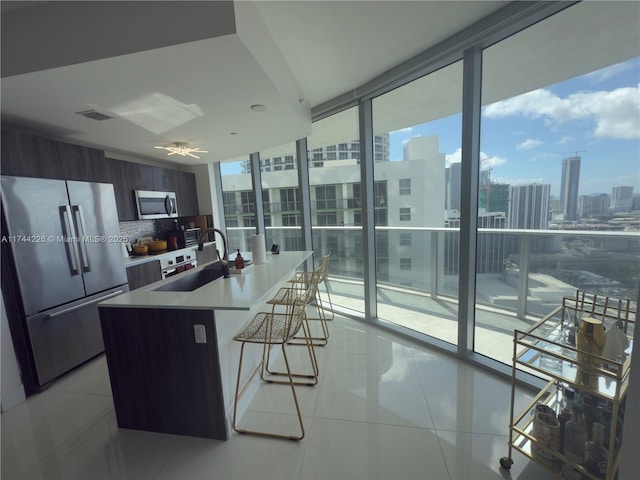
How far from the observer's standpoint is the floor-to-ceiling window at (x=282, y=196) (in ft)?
12.6

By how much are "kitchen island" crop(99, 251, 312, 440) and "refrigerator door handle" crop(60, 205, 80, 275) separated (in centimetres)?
118

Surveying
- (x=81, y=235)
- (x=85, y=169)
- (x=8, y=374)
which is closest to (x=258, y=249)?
(x=81, y=235)

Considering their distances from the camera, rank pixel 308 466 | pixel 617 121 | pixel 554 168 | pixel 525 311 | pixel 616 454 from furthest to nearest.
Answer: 1. pixel 525 311
2. pixel 554 168
3. pixel 617 121
4. pixel 308 466
5. pixel 616 454

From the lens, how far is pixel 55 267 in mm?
2322

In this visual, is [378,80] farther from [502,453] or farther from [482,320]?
[502,453]

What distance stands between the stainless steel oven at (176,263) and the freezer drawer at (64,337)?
87 cm

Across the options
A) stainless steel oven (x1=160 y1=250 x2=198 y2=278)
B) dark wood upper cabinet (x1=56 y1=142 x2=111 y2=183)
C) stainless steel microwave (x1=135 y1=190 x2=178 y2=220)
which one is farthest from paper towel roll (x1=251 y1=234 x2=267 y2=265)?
stainless steel microwave (x1=135 y1=190 x2=178 y2=220)

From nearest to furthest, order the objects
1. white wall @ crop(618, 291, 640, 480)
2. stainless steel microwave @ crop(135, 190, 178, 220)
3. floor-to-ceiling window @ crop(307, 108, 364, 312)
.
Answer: white wall @ crop(618, 291, 640, 480)
floor-to-ceiling window @ crop(307, 108, 364, 312)
stainless steel microwave @ crop(135, 190, 178, 220)

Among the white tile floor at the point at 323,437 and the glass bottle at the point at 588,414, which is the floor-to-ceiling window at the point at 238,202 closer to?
the white tile floor at the point at 323,437

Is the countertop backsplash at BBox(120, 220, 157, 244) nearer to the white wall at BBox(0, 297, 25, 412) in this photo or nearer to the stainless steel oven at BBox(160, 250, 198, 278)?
the stainless steel oven at BBox(160, 250, 198, 278)

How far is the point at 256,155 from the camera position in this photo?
4098 millimetres

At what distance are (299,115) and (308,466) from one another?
9.28 ft

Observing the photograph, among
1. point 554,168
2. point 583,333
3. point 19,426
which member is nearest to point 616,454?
point 583,333

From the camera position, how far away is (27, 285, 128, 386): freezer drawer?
221cm
